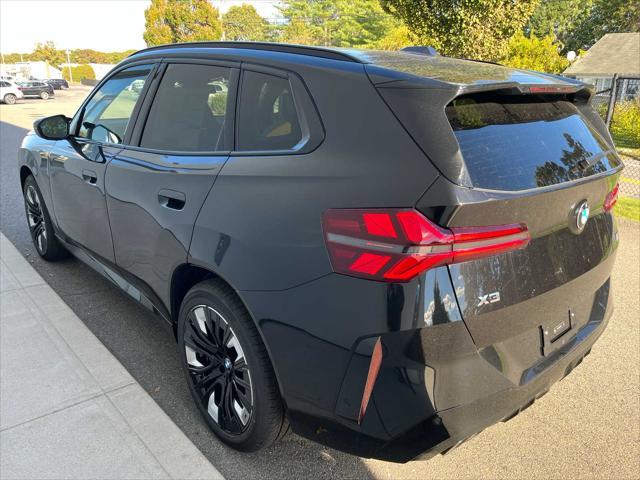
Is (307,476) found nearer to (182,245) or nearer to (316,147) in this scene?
(182,245)

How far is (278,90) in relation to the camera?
2.20 meters

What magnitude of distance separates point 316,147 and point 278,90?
1.38 feet

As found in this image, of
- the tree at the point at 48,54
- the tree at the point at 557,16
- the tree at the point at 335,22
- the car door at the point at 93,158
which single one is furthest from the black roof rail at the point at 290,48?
the tree at the point at 48,54

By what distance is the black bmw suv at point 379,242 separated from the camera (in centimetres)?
169

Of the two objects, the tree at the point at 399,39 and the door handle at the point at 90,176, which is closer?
the door handle at the point at 90,176

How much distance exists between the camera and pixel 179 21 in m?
42.9

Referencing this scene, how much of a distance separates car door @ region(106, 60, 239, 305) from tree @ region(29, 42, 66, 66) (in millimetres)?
117596

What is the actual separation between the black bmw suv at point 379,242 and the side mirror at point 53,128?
62.8 inches

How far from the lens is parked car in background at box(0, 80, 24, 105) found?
35000 millimetres

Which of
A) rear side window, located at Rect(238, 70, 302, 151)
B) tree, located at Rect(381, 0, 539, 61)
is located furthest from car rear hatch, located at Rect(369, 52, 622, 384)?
tree, located at Rect(381, 0, 539, 61)

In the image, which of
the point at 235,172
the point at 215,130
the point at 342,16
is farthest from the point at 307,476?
the point at 342,16

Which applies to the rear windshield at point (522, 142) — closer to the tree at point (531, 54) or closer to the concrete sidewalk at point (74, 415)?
the concrete sidewalk at point (74, 415)

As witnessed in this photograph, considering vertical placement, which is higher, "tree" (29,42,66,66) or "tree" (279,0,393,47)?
"tree" (279,0,393,47)

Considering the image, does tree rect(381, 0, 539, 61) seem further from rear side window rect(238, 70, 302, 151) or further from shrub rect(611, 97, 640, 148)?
rear side window rect(238, 70, 302, 151)
